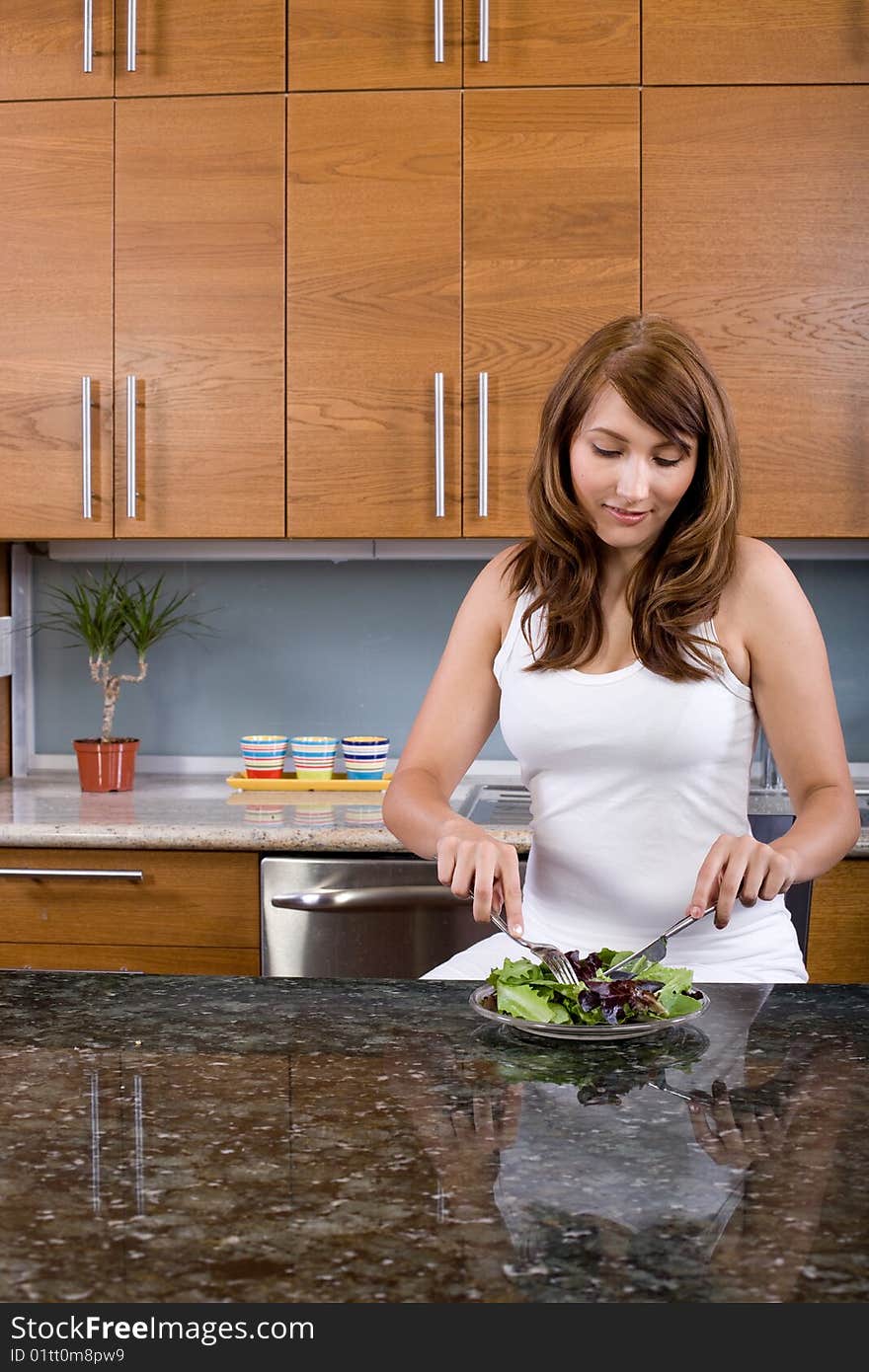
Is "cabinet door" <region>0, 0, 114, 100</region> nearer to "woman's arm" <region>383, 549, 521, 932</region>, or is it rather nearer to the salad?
"woman's arm" <region>383, 549, 521, 932</region>

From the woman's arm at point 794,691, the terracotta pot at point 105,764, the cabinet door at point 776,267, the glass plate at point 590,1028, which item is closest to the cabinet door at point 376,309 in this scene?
the cabinet door at point 776,267

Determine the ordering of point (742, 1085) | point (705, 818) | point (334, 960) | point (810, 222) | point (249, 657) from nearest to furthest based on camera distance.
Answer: point (742, 1085)
point (705, 818)
point (334, 960)
point (810, 222)
point (249, 657)

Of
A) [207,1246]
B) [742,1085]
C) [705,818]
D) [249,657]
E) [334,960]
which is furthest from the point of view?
[249,657]

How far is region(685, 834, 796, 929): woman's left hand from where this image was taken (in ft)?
3.76

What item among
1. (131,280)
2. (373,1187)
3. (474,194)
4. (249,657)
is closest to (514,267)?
(474,194)

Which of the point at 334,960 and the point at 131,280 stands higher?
the point at 131,280

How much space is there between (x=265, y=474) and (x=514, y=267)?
64 centimetres

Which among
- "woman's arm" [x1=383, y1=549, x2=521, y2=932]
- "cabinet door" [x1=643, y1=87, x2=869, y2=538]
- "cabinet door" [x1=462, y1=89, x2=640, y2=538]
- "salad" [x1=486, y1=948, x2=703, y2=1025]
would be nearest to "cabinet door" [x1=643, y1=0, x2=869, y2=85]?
"cabinet door" [x1=643, y1=87, x2=869, y2=538]

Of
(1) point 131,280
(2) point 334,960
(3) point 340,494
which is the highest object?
(1) point 131,280

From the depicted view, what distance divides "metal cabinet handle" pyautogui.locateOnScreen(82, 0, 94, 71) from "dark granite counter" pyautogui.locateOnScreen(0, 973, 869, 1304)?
2.14 m

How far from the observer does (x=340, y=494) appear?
2.71 m

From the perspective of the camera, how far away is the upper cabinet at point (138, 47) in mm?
2678

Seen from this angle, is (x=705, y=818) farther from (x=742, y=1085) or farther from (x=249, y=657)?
(x=249, y=657)

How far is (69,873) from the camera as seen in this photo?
2.45 meters
